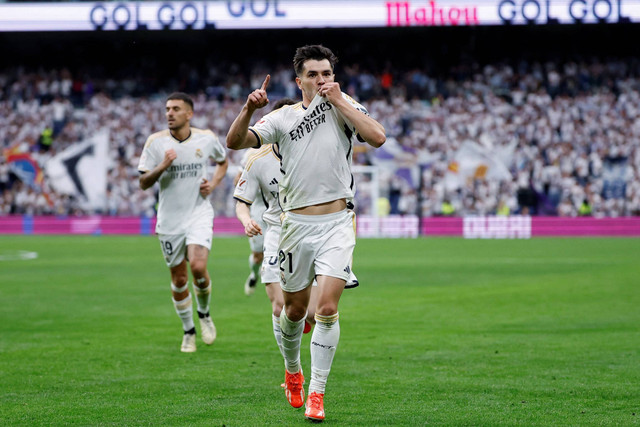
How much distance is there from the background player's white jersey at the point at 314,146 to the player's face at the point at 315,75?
3.5 inches

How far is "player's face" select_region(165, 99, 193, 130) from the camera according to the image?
390 inches

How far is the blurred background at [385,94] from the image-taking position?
36656 mm

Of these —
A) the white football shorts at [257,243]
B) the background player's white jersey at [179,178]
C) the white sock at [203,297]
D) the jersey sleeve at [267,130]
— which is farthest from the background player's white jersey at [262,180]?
the white football shorts at [257,243]

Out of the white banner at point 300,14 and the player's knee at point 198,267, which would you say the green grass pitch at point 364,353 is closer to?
the player's knee at point 198,267

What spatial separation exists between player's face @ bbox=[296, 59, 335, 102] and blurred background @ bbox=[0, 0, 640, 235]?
28.7 meters

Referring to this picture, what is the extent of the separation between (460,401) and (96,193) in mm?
32984

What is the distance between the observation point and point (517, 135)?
125 feet

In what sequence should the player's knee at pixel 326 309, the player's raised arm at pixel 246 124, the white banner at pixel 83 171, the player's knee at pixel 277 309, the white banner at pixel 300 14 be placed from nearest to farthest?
the player's raised arm at pixel 246 124
the player's knee at pixel 326 309
the player's knee at pixel 277 309
the white banner at pixel 300 14
the white banner at pixel 83 171

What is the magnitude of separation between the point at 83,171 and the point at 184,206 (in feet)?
97.0

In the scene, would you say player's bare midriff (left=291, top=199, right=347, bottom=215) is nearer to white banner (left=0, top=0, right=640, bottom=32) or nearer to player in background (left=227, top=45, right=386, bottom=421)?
player in background (left=227, top=45, right=386, bottom=421)

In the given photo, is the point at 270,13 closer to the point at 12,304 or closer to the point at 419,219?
the point at 419,219

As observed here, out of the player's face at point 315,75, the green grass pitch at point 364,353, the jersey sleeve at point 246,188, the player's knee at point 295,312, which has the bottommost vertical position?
the green grass pitch at point 364,353

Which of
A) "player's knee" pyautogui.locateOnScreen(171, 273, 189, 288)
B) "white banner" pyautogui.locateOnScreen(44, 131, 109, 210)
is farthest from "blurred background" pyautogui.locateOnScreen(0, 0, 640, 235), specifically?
"player's knee" pyautogui.locateOnScreen(171, 273, 189, 288)

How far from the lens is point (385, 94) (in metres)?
40.8
